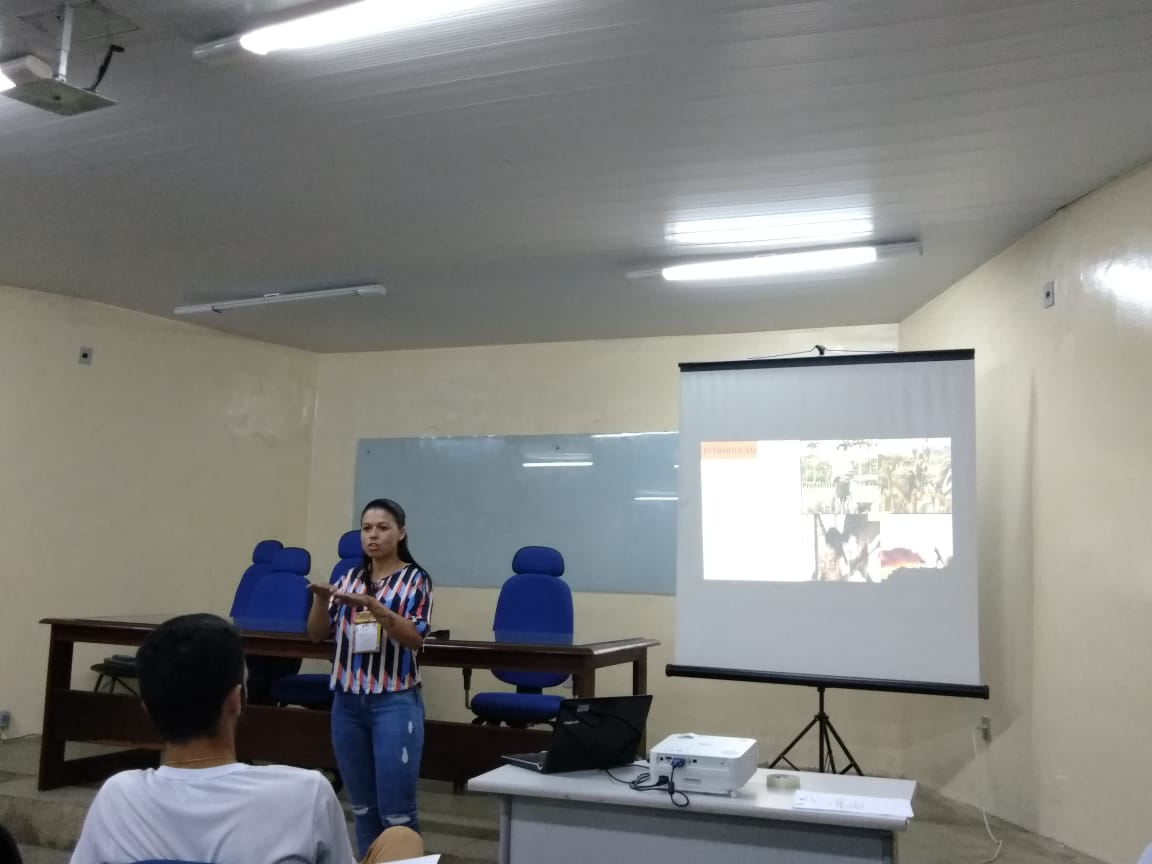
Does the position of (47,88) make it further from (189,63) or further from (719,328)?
(719,328)

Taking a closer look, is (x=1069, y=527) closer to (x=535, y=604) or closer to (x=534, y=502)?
(x=535, y=604)

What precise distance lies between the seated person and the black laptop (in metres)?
1.07

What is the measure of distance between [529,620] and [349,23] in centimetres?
295

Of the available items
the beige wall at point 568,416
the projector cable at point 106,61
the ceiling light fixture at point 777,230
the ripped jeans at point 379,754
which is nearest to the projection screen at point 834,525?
the ceiling light fixture at point 777,230

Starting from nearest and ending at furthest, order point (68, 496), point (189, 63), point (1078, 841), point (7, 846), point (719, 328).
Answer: point (7, 846) → point (189, 63) → point (1078, 841) → point (68, 496) → point (719, 328)

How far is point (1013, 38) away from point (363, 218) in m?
2.63

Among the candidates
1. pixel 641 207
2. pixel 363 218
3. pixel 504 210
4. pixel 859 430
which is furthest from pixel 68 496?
pixel 859 430

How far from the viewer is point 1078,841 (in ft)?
11.2

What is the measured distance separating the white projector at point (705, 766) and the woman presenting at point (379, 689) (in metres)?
0.81

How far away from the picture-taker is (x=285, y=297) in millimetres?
5184

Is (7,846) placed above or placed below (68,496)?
below

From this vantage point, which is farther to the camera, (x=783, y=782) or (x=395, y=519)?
(x=395, y=519)

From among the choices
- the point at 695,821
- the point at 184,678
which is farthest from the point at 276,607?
the point at 184,678

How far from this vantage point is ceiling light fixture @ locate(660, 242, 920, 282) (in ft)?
13.4
